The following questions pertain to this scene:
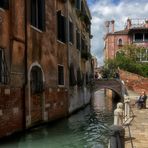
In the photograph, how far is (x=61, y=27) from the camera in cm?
2061

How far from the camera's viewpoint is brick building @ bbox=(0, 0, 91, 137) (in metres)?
13.2

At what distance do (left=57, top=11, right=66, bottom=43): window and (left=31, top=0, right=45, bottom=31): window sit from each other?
289 cm

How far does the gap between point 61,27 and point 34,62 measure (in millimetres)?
5248

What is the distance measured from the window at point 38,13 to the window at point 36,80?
69.1 inches

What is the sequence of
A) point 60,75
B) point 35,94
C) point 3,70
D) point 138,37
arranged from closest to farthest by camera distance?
1. point 3,70
2. point 35,94
3. point 60,75
4. point 138,37

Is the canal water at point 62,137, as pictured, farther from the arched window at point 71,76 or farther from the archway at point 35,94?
the arched window at point 71,76

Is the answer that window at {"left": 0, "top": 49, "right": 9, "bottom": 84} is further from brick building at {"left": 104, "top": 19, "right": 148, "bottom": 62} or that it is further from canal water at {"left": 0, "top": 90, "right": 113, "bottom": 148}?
brick building at {"left": 104, "top": 19, "right": 148, "bottom": 62}

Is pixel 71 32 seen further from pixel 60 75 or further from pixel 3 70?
pixel 3 70

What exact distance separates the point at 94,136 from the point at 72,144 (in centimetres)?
191

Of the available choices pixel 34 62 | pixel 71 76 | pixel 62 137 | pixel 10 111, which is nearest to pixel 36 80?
pixel 34 62

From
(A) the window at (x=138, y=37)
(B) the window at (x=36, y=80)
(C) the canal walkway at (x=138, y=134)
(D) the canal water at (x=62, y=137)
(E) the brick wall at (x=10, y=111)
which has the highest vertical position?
(A) the window at (x=138, y=37)

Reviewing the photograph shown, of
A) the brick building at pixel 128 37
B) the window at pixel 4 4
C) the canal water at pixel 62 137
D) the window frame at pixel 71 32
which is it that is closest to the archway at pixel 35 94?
the canal water at pixel 62 137

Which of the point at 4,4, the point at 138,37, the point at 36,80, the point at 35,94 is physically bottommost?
the point at 35,94

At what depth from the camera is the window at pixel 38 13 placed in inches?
650
